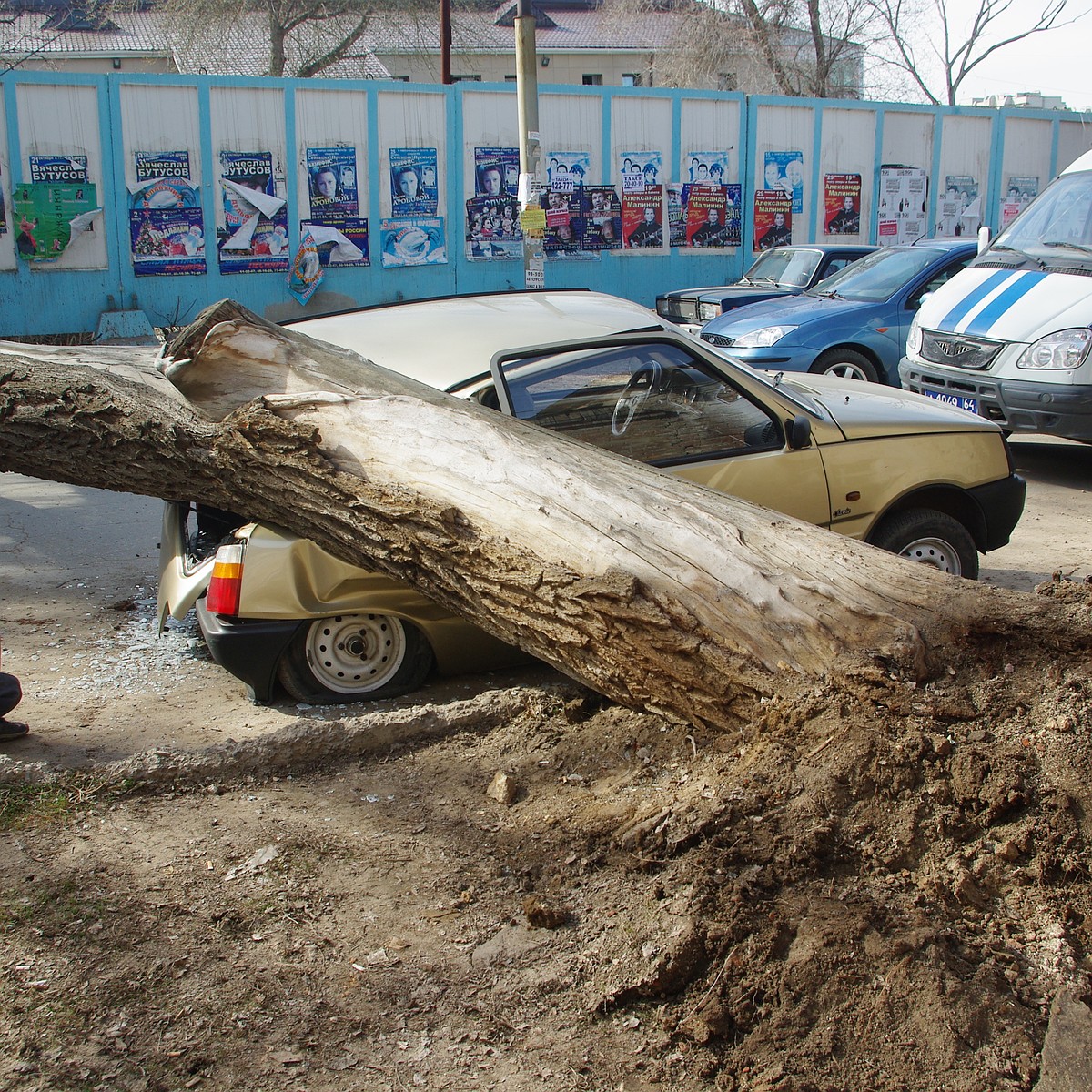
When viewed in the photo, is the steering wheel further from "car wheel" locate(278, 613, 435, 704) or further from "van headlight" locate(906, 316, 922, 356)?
"van headlight" locate(906, 316, 922, 356)

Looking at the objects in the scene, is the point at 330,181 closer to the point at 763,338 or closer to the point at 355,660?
the point at 763,338

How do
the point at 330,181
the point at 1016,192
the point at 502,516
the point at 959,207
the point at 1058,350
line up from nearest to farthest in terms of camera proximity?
the point at 502,516
the point at 1058,350
the point at 330,181
the point at 959,207
the point at 1016,192

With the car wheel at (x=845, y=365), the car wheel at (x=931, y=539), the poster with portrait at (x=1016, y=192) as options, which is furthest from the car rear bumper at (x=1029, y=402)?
the poster with portrait at (x=1016, y=192)

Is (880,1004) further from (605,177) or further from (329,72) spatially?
(329,72)

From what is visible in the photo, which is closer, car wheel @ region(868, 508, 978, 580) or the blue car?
car wheel @ region(868, 508, 978, 580)

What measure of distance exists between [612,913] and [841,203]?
19.9 metres

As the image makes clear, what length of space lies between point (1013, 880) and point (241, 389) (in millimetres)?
3404

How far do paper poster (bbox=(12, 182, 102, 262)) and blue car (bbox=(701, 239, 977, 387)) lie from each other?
9.49 meters

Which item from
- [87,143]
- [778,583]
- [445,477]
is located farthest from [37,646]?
[87,143]

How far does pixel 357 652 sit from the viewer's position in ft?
15.1

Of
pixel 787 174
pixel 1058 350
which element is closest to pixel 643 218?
pixel 787 174

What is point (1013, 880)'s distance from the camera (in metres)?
2.76

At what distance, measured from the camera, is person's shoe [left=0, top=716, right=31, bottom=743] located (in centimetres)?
417

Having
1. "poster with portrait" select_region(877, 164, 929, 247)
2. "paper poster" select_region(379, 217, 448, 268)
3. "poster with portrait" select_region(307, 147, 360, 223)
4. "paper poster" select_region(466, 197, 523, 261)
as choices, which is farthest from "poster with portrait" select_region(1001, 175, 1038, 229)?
"poster with portrait" select_region(307, 147, 360, 223)
